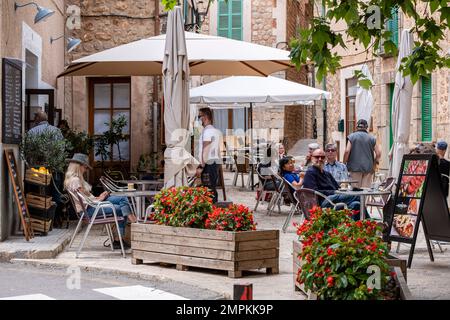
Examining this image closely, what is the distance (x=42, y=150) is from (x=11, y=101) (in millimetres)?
842

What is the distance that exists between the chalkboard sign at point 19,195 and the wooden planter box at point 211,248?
2208mm

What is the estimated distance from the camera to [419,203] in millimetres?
9211

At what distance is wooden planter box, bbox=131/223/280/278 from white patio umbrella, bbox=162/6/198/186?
1464 millimetres

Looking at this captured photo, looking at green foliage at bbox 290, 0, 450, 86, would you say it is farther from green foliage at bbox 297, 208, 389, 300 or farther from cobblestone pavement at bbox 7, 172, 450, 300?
green foliage at bbox 297, 208, 389, 300

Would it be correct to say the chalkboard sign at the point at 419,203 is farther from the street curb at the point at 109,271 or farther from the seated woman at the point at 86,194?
the seated woman at the point at 86,194

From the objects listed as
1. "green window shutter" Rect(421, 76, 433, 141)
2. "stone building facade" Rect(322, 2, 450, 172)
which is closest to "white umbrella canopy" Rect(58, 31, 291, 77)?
"stone building facade" Rect(322, 2, 450, 172)

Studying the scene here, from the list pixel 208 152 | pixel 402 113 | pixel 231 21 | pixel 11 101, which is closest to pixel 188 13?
pixel 231 21

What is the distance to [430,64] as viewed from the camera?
28.2 feet

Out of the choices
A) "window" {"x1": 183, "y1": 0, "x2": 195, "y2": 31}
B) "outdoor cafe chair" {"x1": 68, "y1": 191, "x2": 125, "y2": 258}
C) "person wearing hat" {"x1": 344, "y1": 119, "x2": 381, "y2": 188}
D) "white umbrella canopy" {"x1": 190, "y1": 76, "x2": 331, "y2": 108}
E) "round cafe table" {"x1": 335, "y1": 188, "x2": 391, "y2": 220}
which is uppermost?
"window" {"x1": 183, "y1": 0, "x2": 195, "y2": 31}

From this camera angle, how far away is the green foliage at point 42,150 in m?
11.8

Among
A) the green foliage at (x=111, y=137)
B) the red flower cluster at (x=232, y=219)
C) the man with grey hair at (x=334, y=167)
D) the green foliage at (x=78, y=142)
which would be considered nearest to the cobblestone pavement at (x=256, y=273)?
the red flower cluster at (x=232, y=219)

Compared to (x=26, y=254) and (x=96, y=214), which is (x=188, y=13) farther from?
(x=26, y=254)

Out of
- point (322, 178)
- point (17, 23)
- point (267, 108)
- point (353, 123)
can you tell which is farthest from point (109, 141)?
point (267, 108)

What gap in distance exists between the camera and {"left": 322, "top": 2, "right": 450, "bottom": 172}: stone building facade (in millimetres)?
18172
